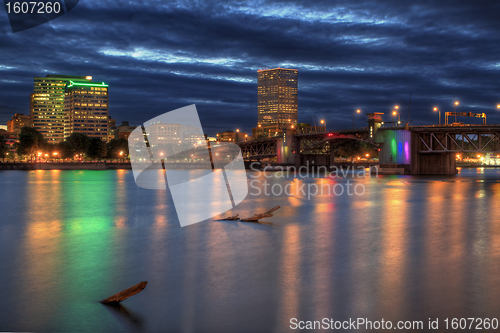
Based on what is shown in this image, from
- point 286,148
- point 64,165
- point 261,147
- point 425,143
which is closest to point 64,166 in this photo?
point 64,165

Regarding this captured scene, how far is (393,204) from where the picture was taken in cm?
3594

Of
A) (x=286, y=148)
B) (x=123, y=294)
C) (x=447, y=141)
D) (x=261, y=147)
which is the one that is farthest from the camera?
(x=261, y=147)

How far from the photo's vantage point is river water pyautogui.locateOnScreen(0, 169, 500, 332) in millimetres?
9992

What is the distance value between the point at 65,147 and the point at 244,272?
15819cm

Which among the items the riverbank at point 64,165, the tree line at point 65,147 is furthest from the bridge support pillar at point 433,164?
the tree line at point 65,147

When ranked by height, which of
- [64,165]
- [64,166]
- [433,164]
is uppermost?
[64,165]

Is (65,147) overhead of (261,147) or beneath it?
overhead

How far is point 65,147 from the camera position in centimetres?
15750

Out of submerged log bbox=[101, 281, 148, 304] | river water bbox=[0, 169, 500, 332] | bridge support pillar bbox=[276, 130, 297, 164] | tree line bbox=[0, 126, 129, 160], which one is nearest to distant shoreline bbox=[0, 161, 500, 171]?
tree line bbox=[0, 126, 129, 160]

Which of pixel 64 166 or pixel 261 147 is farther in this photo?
pixel 261 147

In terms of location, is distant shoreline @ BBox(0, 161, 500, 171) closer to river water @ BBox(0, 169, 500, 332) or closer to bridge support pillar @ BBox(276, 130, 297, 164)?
bridge support pillar @ BBox(276, 130, 297, 164)

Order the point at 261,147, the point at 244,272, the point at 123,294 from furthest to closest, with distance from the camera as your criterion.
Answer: the point at 261,147 < the point at 244,272 < the point at 123,294

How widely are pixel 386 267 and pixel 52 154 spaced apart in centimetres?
17455

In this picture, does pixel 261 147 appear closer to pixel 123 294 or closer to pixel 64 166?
pixel 64 166
